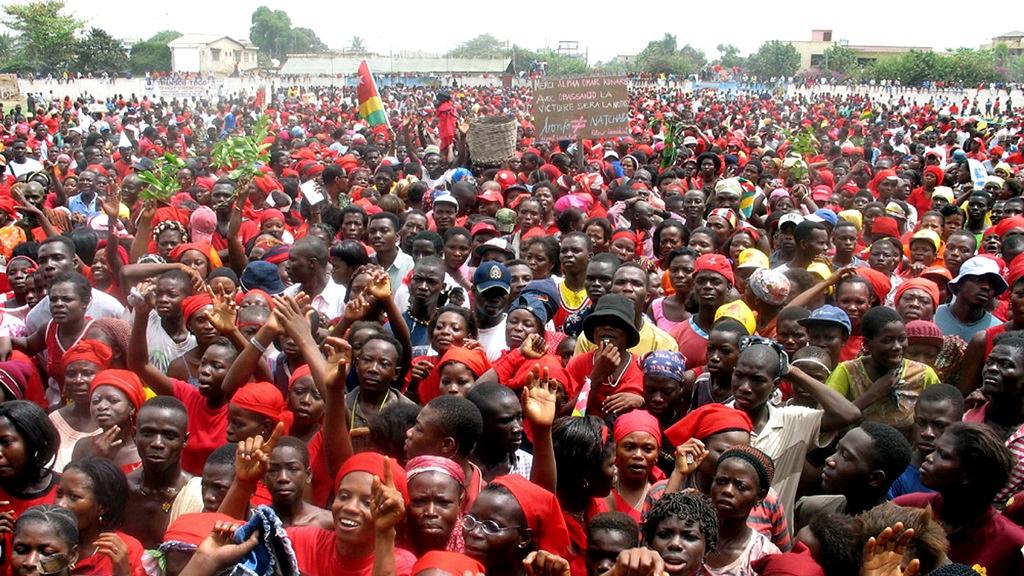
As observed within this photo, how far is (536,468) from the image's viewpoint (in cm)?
354

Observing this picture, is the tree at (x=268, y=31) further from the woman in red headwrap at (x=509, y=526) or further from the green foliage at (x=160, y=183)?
the woman in red headwrap at (x=509, y=526)

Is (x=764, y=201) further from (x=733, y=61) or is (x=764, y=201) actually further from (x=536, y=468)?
(x=733, y=61)

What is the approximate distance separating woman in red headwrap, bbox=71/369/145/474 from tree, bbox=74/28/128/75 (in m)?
52.2

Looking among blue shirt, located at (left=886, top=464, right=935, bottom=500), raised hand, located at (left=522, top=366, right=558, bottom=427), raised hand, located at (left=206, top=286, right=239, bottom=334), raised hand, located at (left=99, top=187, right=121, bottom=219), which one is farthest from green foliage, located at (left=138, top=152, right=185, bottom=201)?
blue shirt, located at (left=886, top=464, right=935, bottom=500)

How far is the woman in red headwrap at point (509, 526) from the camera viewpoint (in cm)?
311

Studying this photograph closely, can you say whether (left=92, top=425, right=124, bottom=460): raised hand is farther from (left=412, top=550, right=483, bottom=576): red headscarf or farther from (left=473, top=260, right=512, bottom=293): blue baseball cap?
(left=473, top=260, right=512, bottom=293): blue baseball cap

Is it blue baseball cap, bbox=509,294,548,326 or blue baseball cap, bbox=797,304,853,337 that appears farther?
blue baseball cap, bbox=509,294,548,326

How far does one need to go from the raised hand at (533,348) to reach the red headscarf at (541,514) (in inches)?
48.4

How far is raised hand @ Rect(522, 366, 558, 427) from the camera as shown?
11.4 ft

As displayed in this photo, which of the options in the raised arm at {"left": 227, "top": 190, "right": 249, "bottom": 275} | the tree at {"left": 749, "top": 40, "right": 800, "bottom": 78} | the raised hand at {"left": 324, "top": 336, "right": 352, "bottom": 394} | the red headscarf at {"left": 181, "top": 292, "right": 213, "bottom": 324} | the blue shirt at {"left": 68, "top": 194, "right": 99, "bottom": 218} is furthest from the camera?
the tree at {"left": 749, "top": 40, "right": 800, "bottom": 78}

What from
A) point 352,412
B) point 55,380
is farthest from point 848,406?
point 55,380

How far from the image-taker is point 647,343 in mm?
5020

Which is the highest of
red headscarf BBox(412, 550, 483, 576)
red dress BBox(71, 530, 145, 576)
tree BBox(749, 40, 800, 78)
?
tree BBox(749, 40, 800, 78)

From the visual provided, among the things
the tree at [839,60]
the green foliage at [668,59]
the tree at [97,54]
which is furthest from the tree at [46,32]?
the tree at [839,60]
